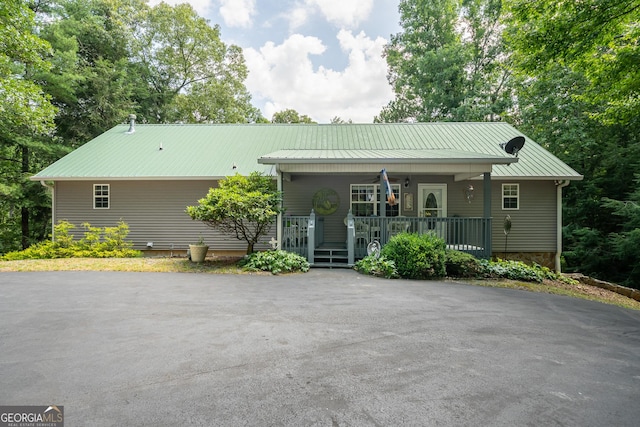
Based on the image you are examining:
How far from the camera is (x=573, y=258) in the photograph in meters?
12.4

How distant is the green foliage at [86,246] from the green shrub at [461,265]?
983 centimetres

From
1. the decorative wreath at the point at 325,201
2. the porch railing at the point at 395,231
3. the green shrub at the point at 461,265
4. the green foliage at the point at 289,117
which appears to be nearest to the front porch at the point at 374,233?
the porch railing at the point at 395,231

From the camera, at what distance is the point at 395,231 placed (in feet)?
29.6

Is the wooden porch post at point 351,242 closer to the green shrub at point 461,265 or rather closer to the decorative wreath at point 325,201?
the green shrub at point 461,265

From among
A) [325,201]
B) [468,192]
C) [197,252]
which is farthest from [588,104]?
[197,252]

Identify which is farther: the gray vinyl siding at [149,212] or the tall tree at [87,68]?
the tall tree at [87,68]

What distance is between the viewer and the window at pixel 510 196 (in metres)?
10.8

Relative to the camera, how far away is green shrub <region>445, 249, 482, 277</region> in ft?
25.2

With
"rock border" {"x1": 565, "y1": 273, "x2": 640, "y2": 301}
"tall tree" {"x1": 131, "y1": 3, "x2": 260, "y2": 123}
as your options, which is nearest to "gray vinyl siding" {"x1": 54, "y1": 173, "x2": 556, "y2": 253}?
"rock border" {"x1": 565, "y1": 273, "x2": 640, "y2": 301}

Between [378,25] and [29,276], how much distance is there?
2199 cm

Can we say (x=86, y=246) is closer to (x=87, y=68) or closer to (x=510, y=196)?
(x=87, y=68)

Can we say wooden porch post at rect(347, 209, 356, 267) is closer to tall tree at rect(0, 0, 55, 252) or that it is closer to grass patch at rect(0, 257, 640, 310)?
grass patch at rect(0, 257, 640, 310)

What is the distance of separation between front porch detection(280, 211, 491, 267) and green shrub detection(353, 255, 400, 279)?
57cm

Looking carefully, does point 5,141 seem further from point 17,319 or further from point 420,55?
point 420,55
